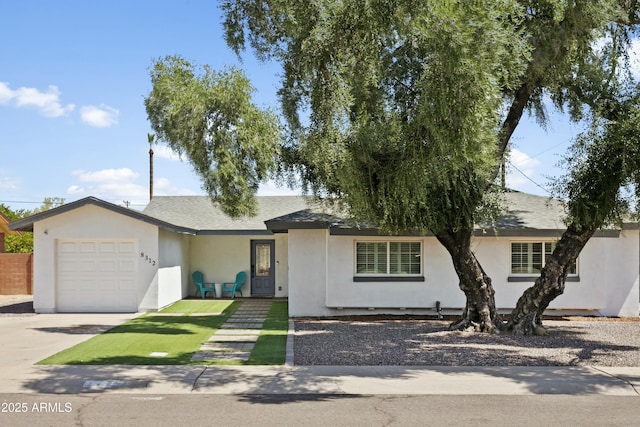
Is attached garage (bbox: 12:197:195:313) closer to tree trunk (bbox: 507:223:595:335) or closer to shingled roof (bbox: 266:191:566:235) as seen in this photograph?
shingled roof (bbox: 266:191:566:235)

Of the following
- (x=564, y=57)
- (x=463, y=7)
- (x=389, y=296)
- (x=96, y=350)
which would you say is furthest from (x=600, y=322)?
(x=96, y=350)

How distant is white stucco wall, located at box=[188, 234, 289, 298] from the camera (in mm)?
24188

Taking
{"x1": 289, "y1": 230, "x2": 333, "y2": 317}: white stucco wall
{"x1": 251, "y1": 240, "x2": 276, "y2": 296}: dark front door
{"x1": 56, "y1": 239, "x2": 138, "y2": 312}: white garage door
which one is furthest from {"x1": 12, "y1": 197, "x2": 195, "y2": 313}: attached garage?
{"x1": 251, "y1": 240, "x2": 276, "y2": 296}: dark front door

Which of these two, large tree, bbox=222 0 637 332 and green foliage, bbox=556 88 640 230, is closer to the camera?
large tree, bbox=222 0 637 332

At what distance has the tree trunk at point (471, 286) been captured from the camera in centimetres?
1436

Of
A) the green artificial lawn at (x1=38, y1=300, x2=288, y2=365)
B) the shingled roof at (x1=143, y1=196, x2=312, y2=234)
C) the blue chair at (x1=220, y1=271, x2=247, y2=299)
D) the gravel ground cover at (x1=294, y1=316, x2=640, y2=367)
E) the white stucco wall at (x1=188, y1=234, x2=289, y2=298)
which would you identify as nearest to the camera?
the green artificial lawn at (x1=38, y1=300, x2=288, y2=365)

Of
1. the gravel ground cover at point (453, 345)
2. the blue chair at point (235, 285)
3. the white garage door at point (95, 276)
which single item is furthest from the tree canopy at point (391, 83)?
the blue chair at point (235, 285)

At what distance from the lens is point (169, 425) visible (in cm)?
697

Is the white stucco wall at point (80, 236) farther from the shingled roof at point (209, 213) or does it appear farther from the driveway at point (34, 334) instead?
the shingled roof at point (209, 213)

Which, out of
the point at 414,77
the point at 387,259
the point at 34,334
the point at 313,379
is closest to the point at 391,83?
the point at 414,77

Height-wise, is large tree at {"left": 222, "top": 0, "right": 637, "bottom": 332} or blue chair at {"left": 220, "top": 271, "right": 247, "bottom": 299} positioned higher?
large tree at {"left": 222, "top": 0, "right": 637, "bottom": 332}

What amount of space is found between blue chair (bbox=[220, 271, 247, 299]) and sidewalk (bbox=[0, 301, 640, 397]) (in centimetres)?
1263

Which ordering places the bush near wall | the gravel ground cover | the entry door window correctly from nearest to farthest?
the gravel ground cover < the entry door window < the bush near wall

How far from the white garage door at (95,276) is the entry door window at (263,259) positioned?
6.82 m
